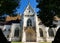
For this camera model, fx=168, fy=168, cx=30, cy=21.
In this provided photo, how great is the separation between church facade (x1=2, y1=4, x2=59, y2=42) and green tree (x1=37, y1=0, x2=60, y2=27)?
24127 mm

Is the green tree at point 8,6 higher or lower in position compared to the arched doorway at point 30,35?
higher

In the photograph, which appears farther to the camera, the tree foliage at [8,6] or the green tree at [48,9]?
the tree foliage at [8,6]

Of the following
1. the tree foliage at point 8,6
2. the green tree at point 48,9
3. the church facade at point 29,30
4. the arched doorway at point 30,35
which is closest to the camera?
the green tree at point 48,9

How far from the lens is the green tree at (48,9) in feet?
62.2

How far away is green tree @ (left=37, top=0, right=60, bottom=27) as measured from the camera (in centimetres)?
1894

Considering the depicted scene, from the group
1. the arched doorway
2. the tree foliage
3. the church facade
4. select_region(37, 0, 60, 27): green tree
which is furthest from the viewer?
the church facade

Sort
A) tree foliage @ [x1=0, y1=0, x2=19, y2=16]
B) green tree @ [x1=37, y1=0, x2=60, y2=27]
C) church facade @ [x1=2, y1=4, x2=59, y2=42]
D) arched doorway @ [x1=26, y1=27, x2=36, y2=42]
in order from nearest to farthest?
green tree @ [x1=37, y1=0, x2=60, y2=27], tree foliage @ [x1=0, y1=0, x2=19, y2=16], arched doorway @ [x1=26, y1=27, x2=36, y2=42], church facade @ [x1=2, y1=4, x2=59, y2=42]

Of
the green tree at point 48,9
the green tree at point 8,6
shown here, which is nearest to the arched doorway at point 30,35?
the green tree at point 8,6

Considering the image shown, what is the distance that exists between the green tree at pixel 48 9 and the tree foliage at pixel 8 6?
374 centimetres

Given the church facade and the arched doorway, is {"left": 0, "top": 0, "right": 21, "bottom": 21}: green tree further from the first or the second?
the church facade

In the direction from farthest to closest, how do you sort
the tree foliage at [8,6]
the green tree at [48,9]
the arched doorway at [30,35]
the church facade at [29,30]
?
the church facade at [29,30]
the arched doorway at [30,35]
the tree foliage at [8,6]
the green tree at [48,9]

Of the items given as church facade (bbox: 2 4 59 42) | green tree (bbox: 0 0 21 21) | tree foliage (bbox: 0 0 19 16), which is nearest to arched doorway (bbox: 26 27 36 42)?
church facade (bbox: 2 4 59 42)

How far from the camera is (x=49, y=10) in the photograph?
20219 millimetres

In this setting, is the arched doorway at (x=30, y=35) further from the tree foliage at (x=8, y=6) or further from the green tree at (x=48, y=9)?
the green tree at (x=48, y=9)
